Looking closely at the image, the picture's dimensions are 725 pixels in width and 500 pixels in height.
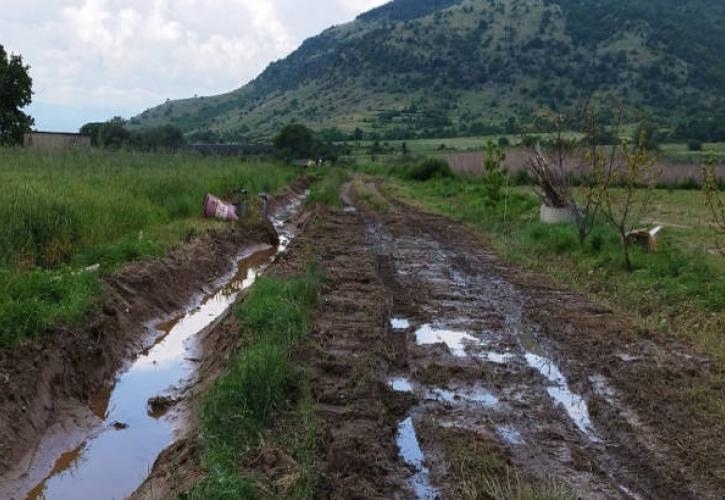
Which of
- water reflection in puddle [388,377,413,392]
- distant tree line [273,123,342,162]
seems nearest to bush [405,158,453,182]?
distant tree line [273,123,342,162]

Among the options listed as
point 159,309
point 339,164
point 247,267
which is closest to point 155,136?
point 339,164

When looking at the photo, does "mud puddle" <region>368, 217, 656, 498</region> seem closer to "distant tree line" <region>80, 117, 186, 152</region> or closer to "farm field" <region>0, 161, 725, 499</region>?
"farm field" <region>0, 161, 725, 499</region>

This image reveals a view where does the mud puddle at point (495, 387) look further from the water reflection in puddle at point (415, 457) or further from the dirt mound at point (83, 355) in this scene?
the dirt mound at point (83, 355)

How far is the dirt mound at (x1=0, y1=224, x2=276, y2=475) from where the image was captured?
6.43 m

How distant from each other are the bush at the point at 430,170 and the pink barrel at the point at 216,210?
938 inches

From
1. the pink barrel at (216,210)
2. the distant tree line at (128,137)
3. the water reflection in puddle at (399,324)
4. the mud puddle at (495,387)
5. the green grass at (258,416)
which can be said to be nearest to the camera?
the green grass at (258,416)

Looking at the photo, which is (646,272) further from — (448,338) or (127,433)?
(127,433)

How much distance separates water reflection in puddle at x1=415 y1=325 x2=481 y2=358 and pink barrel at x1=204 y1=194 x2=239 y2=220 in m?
10.3

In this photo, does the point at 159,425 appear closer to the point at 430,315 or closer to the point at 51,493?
the point at 51,493

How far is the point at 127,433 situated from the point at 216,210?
1203cm

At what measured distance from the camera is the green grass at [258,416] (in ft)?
15.1

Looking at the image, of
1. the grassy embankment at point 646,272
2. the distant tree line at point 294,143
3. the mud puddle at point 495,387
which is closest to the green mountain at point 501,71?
the distant tree line at point 294,143

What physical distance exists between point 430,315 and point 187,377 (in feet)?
11.1

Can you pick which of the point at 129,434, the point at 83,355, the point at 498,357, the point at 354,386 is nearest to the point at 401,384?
the point at 354,386
